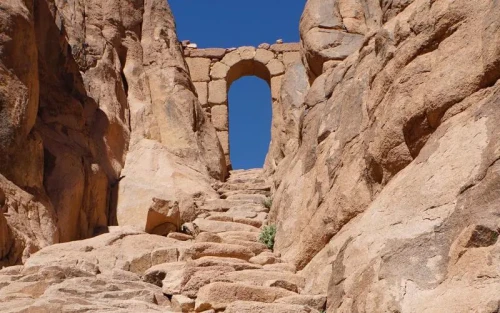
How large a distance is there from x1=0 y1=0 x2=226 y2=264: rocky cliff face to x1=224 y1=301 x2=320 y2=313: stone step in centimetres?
383

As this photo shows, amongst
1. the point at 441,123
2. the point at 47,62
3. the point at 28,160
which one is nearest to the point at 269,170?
the point at 47,62

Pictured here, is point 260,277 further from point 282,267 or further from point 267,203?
point 267,203

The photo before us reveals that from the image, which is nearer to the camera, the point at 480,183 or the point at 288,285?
the point at 480,183

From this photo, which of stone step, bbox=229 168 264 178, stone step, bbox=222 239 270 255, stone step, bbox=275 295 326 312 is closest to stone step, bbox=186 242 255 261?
stone step, bbox=222 239 270 255

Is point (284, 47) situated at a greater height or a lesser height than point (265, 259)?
greater

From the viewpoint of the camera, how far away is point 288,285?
6945 mm

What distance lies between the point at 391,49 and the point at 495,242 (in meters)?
2.96

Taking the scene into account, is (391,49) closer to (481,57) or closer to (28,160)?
(481,57)

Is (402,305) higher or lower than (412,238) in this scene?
lower

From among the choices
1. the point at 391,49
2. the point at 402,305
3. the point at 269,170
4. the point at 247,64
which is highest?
the point at 247,64

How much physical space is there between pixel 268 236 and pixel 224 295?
3.34 m

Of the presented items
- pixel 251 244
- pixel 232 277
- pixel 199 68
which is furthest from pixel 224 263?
pixel 199 68

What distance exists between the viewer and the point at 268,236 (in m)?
9.47

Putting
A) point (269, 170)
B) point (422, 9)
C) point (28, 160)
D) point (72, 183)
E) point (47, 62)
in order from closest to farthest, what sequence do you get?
point (422, 9) → point (28, 160) → point (72, 183) → point (47, 62) → point (269, 170)
